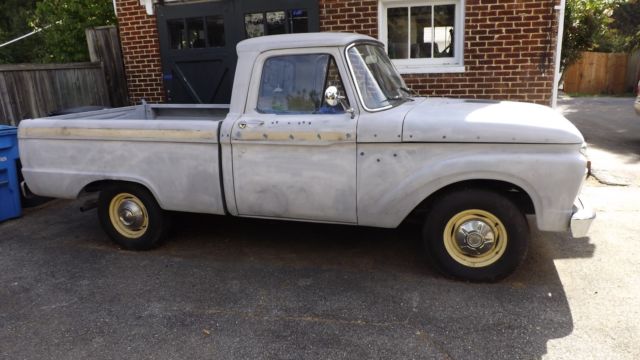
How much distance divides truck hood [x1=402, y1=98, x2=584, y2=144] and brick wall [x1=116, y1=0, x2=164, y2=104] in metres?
5.57

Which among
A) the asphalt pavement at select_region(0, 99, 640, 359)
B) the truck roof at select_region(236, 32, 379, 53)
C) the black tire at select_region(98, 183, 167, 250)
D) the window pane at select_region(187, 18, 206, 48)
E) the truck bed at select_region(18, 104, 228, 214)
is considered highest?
the window pane at select_region(187, 18, 206, 48)

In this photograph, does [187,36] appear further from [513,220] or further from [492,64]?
[513,220]

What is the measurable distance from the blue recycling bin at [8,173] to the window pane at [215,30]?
3131 millimetres

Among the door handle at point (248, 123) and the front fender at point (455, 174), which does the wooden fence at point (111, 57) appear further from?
the front fender at point (455, 174)

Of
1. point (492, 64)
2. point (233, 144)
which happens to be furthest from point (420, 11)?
point (233, 144)

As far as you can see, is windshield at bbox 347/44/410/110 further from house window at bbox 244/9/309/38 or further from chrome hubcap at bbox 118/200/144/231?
house window at bbox 244/9/309/38

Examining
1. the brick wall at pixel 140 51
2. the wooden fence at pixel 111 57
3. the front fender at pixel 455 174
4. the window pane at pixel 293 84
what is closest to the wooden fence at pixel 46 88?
the wooden fence at pixel 111 57

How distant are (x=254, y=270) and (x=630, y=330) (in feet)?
9.28

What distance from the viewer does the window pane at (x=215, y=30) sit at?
7.70m

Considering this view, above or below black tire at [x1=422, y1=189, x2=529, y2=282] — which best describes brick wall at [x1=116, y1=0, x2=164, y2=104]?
above

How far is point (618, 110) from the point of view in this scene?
14.9m

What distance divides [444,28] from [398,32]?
644mm

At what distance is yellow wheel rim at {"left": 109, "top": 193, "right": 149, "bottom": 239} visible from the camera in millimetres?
4781

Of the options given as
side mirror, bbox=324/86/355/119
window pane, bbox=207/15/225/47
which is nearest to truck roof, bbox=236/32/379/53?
side mirror, bbox=324/86/355/119
